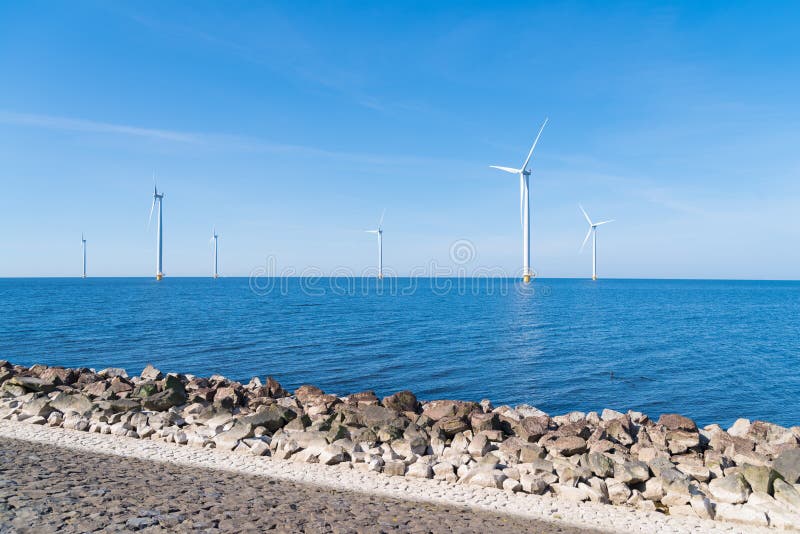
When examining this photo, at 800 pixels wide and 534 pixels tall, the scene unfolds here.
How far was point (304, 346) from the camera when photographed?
4131cm

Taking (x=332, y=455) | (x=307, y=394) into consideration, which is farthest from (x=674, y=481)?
(x=307, y=394)

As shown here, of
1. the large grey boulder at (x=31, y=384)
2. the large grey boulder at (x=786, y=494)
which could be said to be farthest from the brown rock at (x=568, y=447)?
the large grey boulder at (x=31, y=384)

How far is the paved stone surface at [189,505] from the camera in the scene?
9.80 m

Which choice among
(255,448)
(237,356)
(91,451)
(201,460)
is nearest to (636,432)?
(255,448)

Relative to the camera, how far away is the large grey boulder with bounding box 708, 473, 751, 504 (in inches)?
486

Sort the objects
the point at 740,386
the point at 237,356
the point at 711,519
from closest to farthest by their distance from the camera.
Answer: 1. the point at 711,519
2. the point at 740,386
3. the point at 237,356

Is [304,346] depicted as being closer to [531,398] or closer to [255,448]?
[531,398]

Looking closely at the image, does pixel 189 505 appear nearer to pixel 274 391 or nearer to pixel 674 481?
pixel 674 481

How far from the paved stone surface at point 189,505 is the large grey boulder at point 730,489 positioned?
393cm

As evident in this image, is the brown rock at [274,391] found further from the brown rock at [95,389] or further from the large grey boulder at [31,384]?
the large grey boulder at [31,384]

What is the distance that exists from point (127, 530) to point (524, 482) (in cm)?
838

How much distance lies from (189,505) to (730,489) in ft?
38.3

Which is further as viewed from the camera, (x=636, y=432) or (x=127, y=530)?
(x=636, y=432)

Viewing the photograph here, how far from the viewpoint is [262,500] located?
11484 mm
